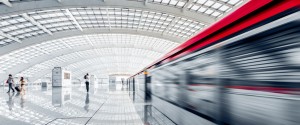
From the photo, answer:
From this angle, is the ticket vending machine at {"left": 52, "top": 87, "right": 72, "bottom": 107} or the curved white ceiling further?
→ the curved white ceiling

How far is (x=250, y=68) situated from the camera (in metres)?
2.17

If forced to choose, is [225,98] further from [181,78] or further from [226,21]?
[181,78]

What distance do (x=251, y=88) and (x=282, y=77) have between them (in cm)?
38

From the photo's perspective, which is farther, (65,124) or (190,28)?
(190,28)

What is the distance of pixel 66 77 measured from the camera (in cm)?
3331

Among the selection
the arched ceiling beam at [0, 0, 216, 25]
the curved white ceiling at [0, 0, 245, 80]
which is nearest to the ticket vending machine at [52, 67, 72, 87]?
the curved white ceiling at [0, 0, 245, 80]

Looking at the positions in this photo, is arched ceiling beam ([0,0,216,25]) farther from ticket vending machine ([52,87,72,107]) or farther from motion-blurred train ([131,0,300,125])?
motion-blurred train ([131,0,300,125])

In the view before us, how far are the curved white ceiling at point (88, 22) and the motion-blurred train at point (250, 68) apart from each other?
1913 cm

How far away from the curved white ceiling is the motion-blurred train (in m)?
19.1

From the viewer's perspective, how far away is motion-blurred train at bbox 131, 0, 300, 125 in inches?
66.1

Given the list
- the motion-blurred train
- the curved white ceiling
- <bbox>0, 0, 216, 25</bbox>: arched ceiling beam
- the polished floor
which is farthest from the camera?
the curved white ceiling

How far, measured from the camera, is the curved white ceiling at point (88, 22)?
2253 cm

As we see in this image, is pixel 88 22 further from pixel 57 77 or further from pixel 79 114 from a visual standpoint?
pixel 79 114

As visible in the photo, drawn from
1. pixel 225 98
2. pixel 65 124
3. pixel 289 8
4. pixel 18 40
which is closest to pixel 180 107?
pixel 225 98
